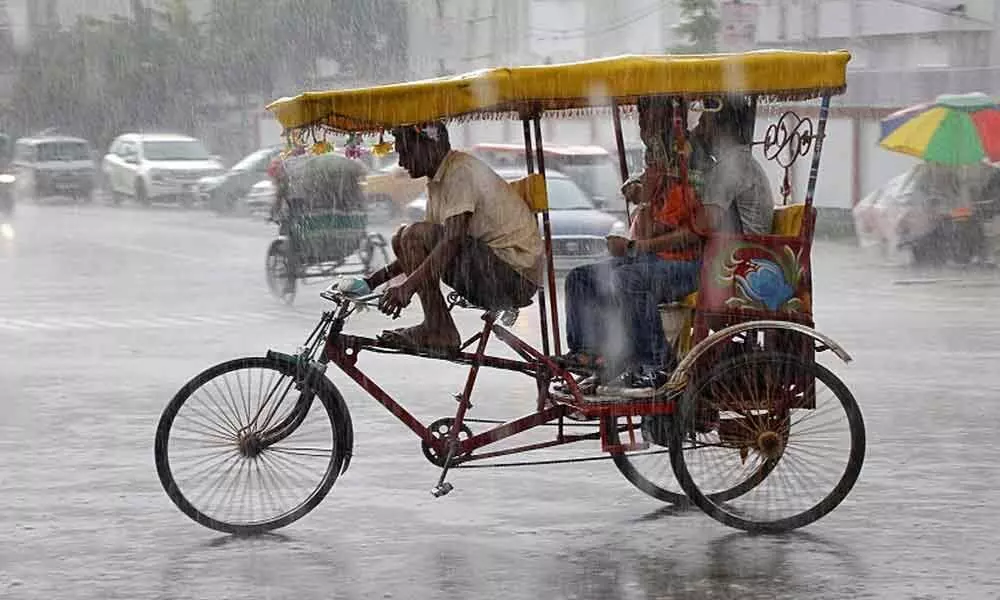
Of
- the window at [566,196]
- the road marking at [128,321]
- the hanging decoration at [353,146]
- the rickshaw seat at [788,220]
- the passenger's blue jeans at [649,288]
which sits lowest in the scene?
the road marking at [128,321]

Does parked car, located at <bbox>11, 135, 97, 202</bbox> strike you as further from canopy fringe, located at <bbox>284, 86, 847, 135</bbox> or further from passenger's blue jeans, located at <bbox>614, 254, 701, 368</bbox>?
passenger's blue jeans, located at <bbox>614, 254, 701, 368</bbox>

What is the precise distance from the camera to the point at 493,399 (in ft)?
36.4

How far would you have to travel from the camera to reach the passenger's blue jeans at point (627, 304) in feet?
23.9

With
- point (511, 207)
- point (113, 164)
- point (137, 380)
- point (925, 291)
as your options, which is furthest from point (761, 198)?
point (113, 164)

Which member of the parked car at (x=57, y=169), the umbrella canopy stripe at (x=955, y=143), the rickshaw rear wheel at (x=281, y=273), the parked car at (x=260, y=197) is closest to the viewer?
the rickshaw rear wheel at (x=281, y=273)

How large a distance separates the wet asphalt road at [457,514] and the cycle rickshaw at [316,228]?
4124mm

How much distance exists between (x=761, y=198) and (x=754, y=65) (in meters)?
0.61

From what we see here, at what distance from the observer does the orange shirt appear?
7203 mm

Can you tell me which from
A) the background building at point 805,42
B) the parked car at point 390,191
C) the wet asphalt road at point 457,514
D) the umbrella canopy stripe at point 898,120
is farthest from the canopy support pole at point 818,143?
the parked car at point 390,191

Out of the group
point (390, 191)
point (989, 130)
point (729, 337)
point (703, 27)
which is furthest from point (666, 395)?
point (703, 27)

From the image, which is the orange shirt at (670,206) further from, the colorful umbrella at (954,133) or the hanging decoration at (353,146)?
the colorful umbrella at (954,133)

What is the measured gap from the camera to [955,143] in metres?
23.3

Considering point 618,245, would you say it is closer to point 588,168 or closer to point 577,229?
point 577,229

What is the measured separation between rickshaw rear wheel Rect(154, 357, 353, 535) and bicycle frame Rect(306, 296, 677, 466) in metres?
0.19
